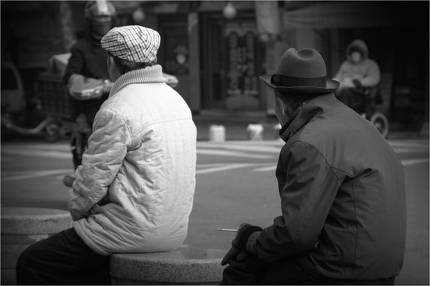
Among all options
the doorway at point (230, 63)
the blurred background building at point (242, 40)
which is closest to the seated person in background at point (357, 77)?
the blurred background building at point (242, 40)

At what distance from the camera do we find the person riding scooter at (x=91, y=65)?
28.0ft

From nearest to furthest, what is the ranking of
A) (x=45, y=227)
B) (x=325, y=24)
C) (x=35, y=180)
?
(x=45, y=227) → (x=35, y=180) → (x=325, y=24)

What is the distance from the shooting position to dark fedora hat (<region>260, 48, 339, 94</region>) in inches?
164

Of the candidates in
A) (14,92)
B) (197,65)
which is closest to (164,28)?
(197,65)

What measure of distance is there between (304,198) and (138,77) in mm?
1826

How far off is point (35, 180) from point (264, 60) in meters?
12.7

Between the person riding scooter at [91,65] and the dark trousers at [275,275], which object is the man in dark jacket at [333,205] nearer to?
the dark trousers at [275,275]

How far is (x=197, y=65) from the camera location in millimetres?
25281

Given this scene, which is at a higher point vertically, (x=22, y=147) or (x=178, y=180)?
(x=178, y=180)

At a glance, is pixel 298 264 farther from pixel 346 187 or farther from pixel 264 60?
pixel 264 60

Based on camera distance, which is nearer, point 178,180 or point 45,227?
point 178,180

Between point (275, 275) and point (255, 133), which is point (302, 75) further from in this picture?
point (255, 133)

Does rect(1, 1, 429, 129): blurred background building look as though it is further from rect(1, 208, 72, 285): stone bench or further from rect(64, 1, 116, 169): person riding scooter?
rect(1, 208, 72, 285): stone bench

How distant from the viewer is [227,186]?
470 inches
